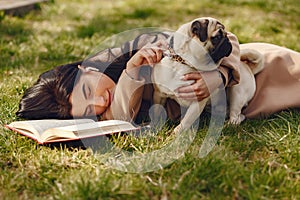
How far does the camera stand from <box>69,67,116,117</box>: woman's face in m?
3.50

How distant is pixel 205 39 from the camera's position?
291 centimetres

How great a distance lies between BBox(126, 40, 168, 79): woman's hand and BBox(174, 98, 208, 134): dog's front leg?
35cm

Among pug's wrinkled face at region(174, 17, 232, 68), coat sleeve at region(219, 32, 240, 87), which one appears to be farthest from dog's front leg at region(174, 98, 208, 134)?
pug's wrinkled face at region(174, 17, 232, 68)

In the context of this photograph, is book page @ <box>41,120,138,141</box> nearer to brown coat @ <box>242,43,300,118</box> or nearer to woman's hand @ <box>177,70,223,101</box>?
woman's hand @ <box>177,70,223,101</box>

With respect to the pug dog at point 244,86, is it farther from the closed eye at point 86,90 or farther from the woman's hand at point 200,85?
the closed eye at point 86,90

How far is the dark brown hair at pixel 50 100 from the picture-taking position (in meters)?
3.62

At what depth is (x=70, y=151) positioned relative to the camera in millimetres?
3066

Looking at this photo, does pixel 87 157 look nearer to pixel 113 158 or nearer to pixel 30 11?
pixel 113 158

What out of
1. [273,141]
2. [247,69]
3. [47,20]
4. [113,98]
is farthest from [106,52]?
[47,20]

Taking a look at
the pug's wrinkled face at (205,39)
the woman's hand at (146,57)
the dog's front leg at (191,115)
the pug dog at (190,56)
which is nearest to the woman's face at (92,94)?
the woman's hand at (146,57)

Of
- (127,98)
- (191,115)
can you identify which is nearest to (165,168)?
(191,115)

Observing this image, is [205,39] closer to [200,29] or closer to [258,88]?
[200,29]

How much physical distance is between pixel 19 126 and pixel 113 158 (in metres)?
0.76

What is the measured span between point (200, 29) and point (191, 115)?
0.52 m
